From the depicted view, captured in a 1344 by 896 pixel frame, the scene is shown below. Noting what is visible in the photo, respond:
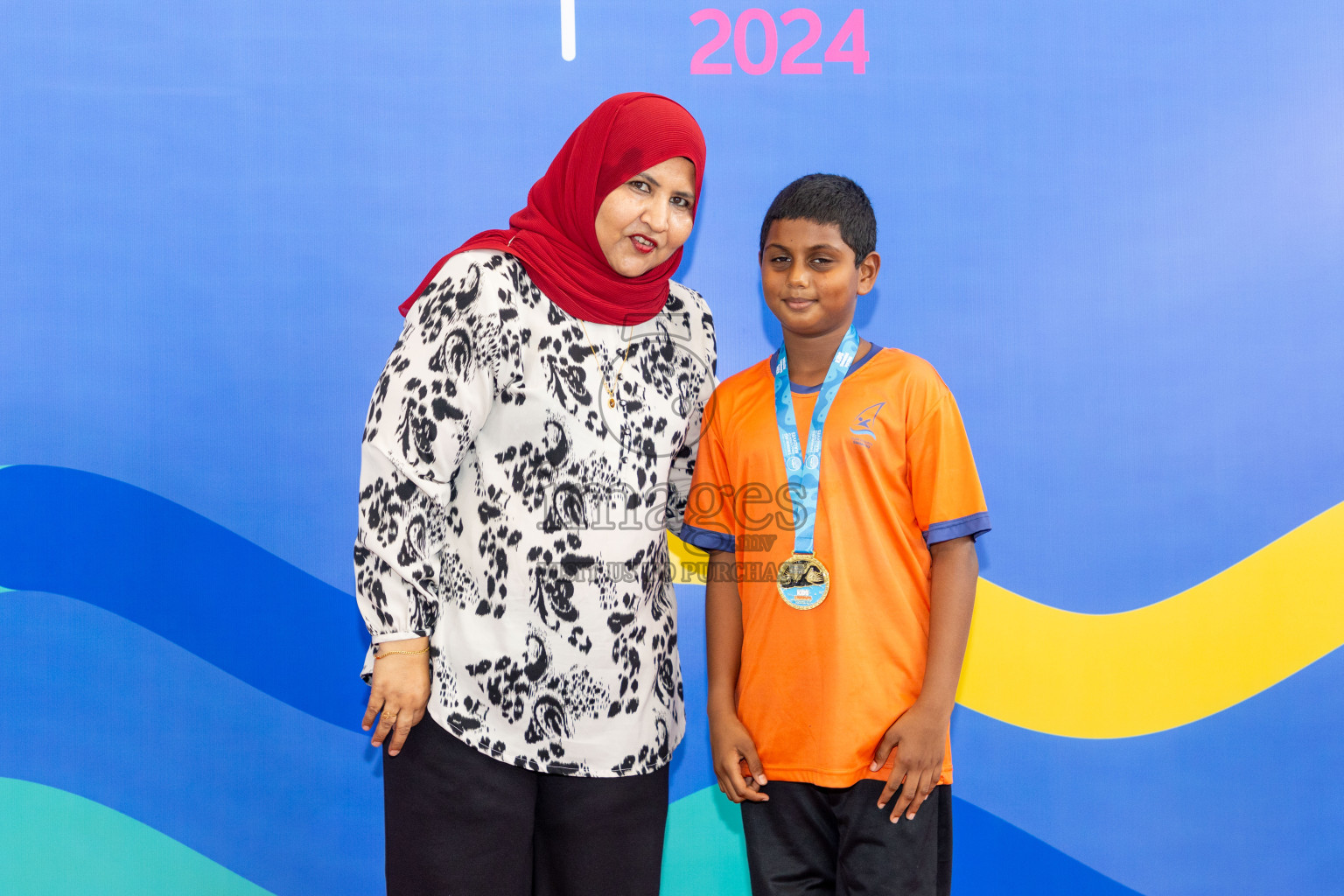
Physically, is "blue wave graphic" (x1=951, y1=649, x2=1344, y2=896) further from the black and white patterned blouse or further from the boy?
the black and white patterned blouse

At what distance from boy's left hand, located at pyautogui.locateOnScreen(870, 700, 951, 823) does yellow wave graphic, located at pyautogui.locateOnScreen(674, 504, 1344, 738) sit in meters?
0.94

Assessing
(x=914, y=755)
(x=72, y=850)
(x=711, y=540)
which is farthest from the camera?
(x=72, y=850)

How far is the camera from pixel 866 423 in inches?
59.6

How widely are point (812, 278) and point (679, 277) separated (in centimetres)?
88

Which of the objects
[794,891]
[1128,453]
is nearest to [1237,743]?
[1128,453]

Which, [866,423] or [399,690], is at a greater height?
[866,423]

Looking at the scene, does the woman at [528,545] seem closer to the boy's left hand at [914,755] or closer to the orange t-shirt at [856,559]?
the orange t-shirt at [856,559]

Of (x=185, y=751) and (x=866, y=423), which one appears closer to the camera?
(x=866, y=423)

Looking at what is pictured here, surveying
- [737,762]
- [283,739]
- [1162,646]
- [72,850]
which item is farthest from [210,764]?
[1162,646]

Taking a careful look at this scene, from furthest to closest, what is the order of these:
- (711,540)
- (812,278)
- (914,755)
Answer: (711,540) < (812,278) < (914,755)

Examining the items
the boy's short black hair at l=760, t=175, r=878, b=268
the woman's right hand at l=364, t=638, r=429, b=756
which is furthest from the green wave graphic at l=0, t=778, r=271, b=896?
the boy's short black hair at l=760, t=175, r=878, b=268

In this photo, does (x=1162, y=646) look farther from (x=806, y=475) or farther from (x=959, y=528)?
(x=806, y=475)

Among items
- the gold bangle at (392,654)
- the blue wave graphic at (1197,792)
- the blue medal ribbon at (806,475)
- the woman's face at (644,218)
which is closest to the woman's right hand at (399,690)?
the gold bangle at (392,654)

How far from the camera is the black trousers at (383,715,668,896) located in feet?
4.76
